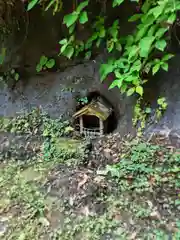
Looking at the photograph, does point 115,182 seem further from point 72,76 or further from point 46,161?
point 72,76

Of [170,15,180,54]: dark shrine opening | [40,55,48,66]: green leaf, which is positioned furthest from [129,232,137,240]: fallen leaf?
[40,55,48,66]: green leaf

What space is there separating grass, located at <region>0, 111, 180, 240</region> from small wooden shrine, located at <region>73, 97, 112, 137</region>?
38 cm

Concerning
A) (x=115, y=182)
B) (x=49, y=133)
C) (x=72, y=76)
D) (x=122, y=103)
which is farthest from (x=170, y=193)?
(x=72, y=76)

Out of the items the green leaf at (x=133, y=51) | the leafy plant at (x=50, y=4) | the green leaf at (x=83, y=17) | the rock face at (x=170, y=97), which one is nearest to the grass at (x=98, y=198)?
the rock face at (x=170, y=97)

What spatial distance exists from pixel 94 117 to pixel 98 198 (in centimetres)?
114

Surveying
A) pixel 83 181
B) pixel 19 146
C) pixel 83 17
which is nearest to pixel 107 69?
pixel 83 17

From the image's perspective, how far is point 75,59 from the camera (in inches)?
117

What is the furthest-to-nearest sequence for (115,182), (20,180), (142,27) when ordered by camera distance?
(20,180)
(115,182)
(142,27)

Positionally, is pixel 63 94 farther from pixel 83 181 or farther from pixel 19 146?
pixel 83 181

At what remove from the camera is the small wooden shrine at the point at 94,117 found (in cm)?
281

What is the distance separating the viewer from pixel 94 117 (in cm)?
302

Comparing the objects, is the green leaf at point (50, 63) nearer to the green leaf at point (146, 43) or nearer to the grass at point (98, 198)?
the grass at point (98, 198)

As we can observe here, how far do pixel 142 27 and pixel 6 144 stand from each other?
2.11 m

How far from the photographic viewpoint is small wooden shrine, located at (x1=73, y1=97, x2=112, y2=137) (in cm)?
281
